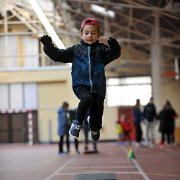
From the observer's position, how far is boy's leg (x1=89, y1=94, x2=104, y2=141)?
17.0ft

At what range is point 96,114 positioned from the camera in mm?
5305

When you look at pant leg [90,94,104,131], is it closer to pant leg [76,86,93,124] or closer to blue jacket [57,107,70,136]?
pant leg [76,86,93,124]

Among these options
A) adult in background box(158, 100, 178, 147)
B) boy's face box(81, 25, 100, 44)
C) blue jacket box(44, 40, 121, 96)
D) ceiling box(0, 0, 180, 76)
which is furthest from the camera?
ceiling box(0, 0, 180, 76)

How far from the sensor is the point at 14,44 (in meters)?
28.0

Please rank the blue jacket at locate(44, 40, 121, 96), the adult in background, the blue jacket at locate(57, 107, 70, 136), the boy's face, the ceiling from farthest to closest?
the ceiling
the adult in background
the blue jacket at locate(57, 107, 70, 136)
the blue jacket at locate(44, 40, 121, 96)
the boy's face

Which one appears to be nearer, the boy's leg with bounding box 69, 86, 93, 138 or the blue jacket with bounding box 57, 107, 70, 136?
the boy's leg with bounding box 69, 86, 93, 138

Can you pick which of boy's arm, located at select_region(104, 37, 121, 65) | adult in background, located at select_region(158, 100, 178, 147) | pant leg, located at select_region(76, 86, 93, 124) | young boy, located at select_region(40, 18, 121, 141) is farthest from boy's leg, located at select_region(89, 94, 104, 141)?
adult in background, located at select_region(158, 100, 178, 147)

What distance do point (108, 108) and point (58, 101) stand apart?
131 inches

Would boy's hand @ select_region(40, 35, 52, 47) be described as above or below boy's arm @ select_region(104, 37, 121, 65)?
above

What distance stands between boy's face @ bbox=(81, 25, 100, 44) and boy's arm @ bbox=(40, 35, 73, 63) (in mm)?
271

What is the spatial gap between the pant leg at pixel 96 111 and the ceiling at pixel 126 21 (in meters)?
11.4

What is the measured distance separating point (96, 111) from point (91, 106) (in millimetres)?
95

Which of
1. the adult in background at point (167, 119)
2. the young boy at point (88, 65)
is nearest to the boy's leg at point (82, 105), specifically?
the young boy at point (88, 65)

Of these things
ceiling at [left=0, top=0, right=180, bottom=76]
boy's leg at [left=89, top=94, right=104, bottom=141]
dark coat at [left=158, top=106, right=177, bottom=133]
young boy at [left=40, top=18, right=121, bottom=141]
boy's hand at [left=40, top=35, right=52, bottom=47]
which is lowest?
dark coat at [left=158, top=106, right=177, bottom=133]
